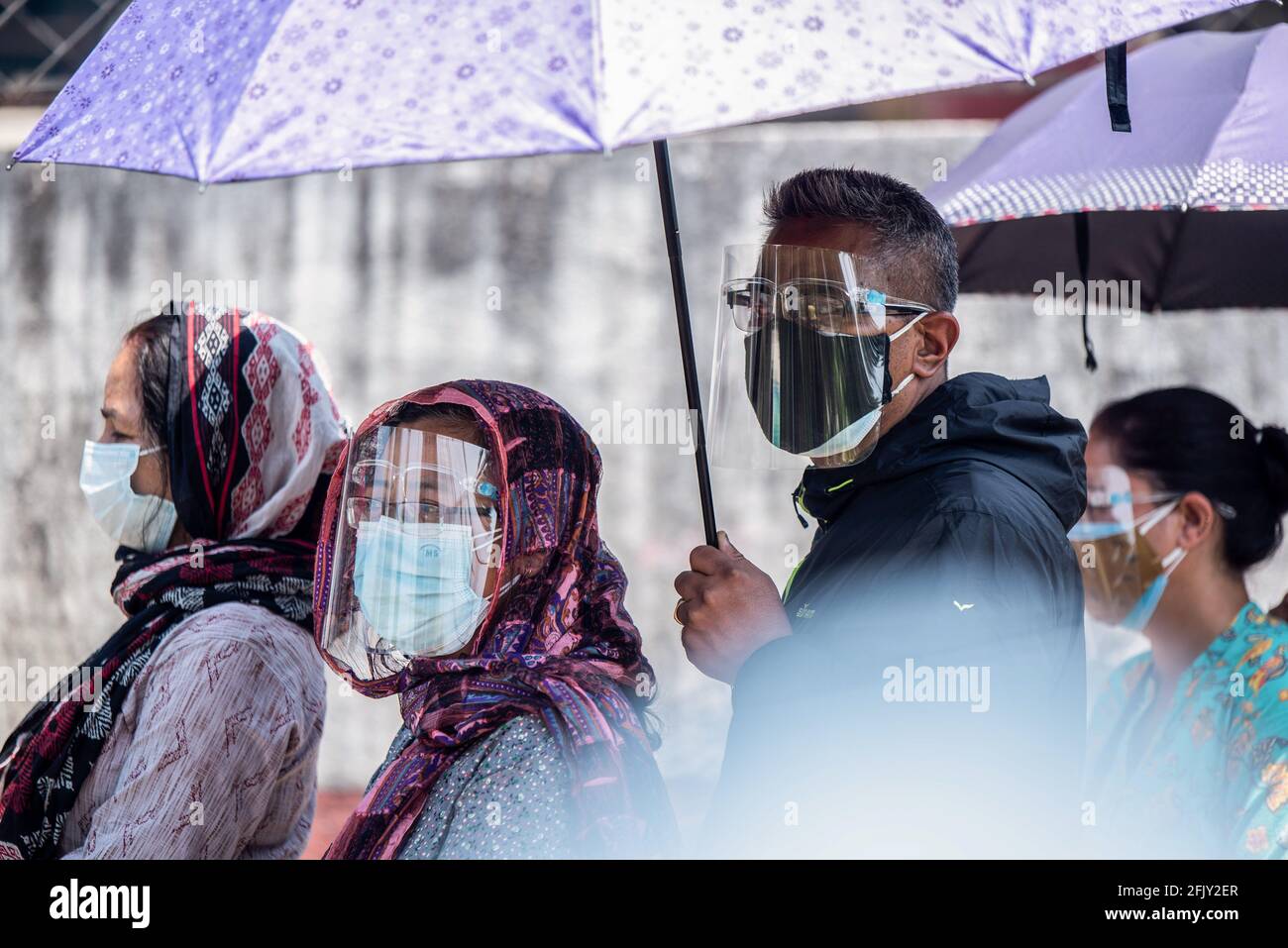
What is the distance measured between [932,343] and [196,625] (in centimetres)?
135

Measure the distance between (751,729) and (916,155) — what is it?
3735mm

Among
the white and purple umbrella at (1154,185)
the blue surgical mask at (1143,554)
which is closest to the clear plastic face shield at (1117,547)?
the blue surgical mask at (1143,554)

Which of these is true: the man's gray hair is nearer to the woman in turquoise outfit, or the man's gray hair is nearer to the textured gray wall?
the woman in turquoise outfit

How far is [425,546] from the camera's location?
2084 millimetres

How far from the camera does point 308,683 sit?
2.45m

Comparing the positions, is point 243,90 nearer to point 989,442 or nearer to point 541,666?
point 541,666

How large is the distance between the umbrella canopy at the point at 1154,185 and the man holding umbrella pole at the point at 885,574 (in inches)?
30.6

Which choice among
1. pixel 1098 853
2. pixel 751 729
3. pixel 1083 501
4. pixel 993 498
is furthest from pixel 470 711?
pixel 1098 853

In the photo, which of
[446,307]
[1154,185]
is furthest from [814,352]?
[446,307]

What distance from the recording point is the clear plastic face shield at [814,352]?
2072 millimetres

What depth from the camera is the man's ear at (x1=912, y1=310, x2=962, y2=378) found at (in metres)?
2.14

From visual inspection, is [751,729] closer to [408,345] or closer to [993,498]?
[993,498]

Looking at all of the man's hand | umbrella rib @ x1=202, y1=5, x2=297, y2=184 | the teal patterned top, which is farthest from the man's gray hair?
the teal patterned top

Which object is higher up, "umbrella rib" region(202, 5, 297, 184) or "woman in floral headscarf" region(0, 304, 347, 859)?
"umbrella rib" region(202, 5, 297, 184)
